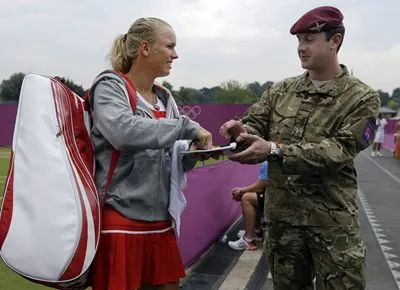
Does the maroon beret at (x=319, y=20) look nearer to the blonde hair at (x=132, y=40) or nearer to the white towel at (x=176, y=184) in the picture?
the blonde hair at (x=132, y=40)

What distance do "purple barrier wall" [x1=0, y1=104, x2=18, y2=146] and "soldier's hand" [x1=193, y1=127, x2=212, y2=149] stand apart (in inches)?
855

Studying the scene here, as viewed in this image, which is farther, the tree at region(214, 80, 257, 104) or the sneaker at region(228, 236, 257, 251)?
the tree at region(214, 80, 257, 104)

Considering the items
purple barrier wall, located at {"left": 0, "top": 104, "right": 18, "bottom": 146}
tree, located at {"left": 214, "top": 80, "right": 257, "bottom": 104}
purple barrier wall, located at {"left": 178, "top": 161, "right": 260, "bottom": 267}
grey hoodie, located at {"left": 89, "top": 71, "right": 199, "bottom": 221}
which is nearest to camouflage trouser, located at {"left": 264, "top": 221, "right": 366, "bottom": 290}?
grey hoodie, located at {"left": 89, "top": 71, "right": 199, "bottom": 221}

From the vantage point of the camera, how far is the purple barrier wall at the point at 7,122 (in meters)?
22.3

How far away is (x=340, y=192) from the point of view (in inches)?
89.8

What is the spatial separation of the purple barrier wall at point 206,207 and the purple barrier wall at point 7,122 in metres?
18.3

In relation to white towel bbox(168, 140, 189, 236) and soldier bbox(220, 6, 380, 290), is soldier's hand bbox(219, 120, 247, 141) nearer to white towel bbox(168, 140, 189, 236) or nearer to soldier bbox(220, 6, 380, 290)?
soldier bbox(220, 6, 380, 290)

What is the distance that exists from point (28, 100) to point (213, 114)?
1307 centimetres

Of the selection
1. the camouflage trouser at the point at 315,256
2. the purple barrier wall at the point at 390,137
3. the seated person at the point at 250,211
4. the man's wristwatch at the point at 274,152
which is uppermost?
the man's wristwatch at the point at 274,152

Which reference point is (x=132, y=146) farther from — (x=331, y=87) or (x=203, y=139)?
(x=331, y=87)

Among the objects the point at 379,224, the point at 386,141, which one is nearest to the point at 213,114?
the point at 379,224

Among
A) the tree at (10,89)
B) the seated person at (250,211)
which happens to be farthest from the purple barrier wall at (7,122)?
the tree at (10,89)

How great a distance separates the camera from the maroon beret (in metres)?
2.19

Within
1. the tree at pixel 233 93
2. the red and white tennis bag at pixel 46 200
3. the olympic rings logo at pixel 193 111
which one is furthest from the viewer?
the tree at pixel 233 93
